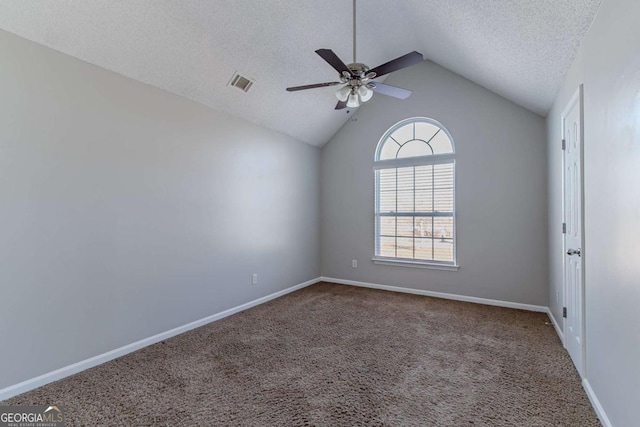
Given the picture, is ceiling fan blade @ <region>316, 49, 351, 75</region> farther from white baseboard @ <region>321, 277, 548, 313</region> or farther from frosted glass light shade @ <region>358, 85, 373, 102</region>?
white baseboard @ <region>321, 277, 548, 313</region>

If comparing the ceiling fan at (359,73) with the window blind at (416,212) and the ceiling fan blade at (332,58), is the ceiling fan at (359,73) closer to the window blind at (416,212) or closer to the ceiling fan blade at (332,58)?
the ceiling fan blade at (332,58)

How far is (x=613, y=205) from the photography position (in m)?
1.66

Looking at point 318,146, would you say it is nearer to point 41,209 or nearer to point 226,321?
point 226,321

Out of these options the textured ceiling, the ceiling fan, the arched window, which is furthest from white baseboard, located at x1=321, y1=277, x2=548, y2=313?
the ceiling fan

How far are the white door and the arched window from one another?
1.70m

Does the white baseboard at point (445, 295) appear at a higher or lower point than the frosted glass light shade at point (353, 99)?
lower

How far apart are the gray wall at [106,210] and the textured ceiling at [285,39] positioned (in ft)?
0.67

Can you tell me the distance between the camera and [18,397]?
2092mm

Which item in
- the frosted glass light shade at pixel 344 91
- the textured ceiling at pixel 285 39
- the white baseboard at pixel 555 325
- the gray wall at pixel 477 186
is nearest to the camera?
the textured ceiling at pixel 285 39

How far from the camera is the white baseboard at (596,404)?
1726 millimetres

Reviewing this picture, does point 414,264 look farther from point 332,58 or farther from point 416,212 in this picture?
point 332,58

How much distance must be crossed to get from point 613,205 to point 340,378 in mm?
2039

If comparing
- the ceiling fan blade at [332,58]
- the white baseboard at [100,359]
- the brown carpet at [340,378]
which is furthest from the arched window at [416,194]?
the ceiling fan blade at [332,58]

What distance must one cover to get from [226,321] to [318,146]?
3264 millimetres
